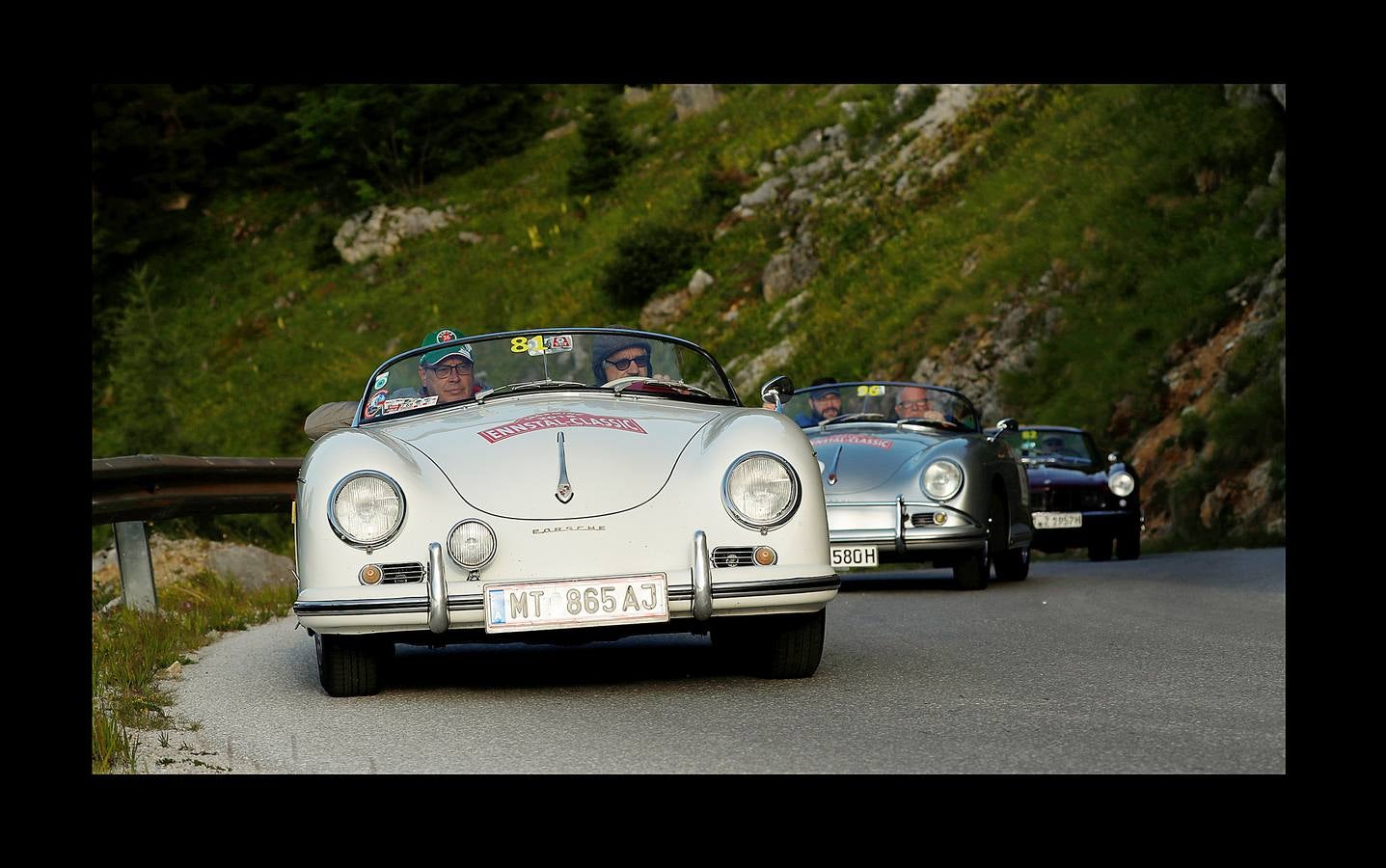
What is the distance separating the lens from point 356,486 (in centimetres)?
595

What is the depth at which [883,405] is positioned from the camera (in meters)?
12.7

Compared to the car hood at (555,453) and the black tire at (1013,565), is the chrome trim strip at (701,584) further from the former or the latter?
the black tire at (1013,565)

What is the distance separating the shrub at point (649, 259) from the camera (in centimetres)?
4047

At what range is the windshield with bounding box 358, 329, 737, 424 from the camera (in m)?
7.16

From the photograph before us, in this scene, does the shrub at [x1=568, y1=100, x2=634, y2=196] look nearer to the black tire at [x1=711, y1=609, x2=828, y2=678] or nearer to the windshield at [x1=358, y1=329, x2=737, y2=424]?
the windshield at [x1=358, y1=329, x2=737, y2=424]

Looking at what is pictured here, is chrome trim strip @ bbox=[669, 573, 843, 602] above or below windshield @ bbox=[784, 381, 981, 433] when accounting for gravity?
below

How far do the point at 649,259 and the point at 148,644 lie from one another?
1299 inches

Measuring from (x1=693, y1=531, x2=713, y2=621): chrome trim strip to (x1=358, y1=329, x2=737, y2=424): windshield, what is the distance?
4.68ft

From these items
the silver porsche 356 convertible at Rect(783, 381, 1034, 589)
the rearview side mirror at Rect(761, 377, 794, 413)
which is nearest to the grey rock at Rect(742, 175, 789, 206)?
the silver porsche 356 convertible at Rect(783, 381, 1034, 589)

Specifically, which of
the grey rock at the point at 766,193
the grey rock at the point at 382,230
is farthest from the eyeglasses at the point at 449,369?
the grey rock at the point at 382,230

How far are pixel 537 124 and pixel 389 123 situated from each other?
583cm

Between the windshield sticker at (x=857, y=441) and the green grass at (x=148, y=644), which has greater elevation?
the windshield sticker at (x=857, y=441)

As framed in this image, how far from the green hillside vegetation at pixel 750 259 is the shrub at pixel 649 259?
11cm
